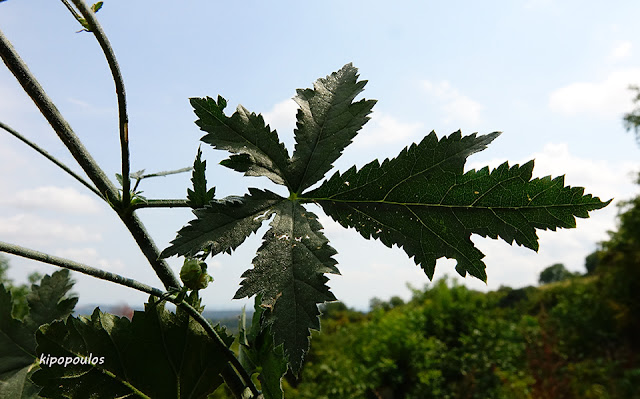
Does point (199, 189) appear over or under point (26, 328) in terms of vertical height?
over

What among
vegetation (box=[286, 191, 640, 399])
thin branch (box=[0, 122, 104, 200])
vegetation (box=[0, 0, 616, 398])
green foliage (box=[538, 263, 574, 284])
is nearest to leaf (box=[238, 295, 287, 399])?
vegetation (box=[0, 0, 616, 398])

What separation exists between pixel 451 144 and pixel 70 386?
445mm

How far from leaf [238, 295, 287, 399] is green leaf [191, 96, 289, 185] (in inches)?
5.4

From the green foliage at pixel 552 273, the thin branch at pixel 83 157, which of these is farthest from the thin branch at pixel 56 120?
the green foliage at pixel 552 273

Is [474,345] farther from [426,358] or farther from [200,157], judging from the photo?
[200,157]

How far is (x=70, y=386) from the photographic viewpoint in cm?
50

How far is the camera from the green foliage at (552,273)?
23.5m

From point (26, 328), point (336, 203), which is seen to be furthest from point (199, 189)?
point (26, 328)

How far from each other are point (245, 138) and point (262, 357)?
234mm

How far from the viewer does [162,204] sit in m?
0.50

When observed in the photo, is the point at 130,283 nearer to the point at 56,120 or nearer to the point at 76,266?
the point at 76,266

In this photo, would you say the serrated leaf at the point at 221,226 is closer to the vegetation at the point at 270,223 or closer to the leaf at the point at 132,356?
the vegetation at the point at 270,223

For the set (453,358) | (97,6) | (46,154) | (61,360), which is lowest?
(453,358)

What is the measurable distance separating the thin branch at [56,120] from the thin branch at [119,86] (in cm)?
2
